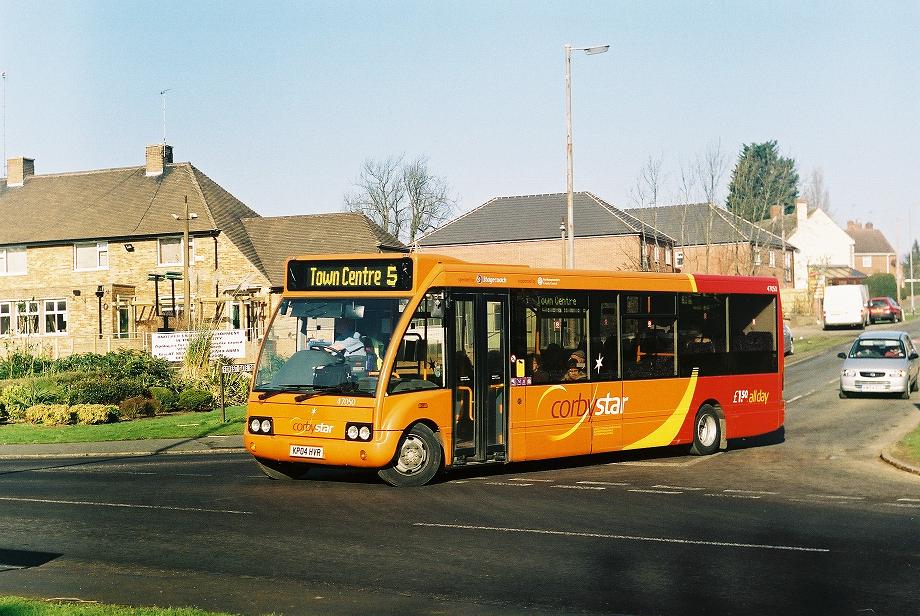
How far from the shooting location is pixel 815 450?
68.6 feet

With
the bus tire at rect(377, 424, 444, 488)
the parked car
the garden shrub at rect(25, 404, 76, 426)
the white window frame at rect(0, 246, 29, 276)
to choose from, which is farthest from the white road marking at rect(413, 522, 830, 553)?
the white window frame at rect(0, 246, 29, 276)

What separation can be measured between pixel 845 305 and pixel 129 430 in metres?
48.3

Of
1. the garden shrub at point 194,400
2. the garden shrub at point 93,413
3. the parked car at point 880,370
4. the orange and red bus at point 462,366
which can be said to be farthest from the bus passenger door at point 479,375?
the parked car at point 880,370

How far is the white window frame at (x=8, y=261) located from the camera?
60.6m

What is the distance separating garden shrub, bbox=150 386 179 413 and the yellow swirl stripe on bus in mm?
15679

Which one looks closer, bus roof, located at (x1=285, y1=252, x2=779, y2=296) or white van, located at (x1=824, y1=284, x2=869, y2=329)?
bus roof, located at (x1=285, y1=252, x2=779, y2=296)

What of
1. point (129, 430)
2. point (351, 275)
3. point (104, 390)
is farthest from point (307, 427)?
point (104, 390)

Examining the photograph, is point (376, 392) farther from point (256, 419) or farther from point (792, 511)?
point (792, 511)

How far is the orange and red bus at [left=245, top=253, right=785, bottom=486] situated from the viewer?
14.9m

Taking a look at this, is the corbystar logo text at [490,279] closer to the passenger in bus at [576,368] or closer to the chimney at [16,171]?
the passenger in bus at [576,368]

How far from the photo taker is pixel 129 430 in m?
25.8

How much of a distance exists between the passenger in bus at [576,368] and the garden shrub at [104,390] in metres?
16.5

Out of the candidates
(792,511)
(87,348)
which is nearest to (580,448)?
(792,511)

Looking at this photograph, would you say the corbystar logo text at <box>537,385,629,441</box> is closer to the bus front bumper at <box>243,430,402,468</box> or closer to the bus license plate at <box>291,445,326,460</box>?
the bus front bumper at <box>243,430,402,468</box>
